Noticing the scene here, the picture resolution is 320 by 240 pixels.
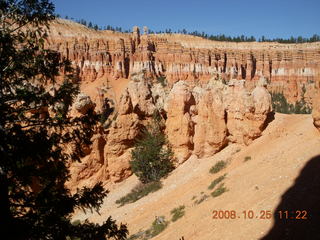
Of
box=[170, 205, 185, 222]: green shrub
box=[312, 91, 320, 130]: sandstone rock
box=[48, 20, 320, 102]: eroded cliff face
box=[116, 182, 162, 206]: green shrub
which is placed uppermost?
box=[48, 20, 320, 102]: eroded cliff face

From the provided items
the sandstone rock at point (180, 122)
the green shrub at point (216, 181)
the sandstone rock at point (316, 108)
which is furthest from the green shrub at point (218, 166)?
the sandstone rock at point (316, 108)

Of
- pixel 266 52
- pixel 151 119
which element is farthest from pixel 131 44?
pixel 151 119

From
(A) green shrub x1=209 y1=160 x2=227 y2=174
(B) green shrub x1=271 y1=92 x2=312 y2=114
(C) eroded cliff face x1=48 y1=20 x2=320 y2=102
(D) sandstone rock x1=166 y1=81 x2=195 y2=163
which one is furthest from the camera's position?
(C) eroded cliff face x1=48 y1=20 x2=320 y2=102

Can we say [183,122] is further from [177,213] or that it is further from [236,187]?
[236,187]

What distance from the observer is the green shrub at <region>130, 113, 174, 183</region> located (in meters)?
23.6

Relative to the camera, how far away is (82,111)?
83.0 ft

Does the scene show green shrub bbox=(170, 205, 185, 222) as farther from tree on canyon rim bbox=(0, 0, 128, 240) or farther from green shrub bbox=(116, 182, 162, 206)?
tree on canyon rim bbox=(0, 0, 128, 240)

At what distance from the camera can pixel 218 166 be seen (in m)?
20.0

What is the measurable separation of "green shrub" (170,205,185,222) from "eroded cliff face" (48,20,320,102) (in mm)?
62803

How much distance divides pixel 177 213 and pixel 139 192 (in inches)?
275

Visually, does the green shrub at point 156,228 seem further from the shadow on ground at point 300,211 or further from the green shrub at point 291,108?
the green shrub at point 291,108

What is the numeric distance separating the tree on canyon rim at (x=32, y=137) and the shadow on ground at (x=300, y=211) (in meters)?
5.47

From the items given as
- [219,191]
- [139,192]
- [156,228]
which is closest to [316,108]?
[219,191]

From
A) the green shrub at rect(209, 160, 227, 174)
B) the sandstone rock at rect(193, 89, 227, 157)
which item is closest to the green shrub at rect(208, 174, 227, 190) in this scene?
the green shrub at rect(209, 160, 227, 174)
